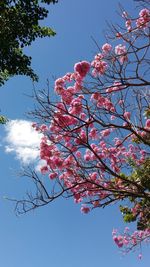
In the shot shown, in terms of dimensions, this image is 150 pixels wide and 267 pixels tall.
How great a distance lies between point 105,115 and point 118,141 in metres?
1.91

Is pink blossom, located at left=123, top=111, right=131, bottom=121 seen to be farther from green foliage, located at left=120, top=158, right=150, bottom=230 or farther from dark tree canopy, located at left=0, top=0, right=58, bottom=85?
dark tree canopy, located at left=0, top=0, right=58, bottom=85

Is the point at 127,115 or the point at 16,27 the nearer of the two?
the point at 127,115

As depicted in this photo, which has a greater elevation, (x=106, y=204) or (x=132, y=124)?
(x=132, y=124)

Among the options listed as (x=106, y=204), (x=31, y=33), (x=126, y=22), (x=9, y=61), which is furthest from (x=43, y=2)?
(x=106, y=204)

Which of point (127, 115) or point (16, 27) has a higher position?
point (16, 27)

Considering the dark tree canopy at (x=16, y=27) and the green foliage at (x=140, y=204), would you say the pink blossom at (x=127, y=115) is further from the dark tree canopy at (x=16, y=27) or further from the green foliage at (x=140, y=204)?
the dark tree canopy at (x=16, y=27)

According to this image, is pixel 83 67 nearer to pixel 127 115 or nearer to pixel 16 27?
pixel 127 115

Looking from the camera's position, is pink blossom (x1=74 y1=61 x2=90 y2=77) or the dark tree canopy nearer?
pink blossom (x1=74 y1=61 x2=90 y2=77)

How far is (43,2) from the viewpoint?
439 inches

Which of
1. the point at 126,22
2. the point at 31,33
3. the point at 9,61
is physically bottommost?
the point at 126,22

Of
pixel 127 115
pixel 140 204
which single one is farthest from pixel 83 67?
pixel 140 204

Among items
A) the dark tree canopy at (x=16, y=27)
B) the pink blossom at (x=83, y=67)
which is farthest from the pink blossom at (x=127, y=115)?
the dark tree canopy at (x=16, y=27)

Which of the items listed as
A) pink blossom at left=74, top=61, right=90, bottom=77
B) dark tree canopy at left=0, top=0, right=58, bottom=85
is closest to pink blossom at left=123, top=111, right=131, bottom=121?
pink blossom at left=74, top=61, right=90, bottom=77

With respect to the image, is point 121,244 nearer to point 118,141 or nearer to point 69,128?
point 118,141
